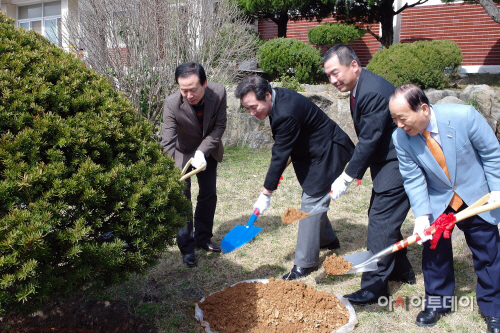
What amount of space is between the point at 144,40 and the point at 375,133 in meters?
5.67

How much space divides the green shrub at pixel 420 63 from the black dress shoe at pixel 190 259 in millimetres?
5845

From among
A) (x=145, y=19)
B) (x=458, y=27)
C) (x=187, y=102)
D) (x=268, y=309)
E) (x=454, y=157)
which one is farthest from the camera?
(x=458, y=27)

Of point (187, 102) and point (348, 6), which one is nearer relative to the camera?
point (187, 102)

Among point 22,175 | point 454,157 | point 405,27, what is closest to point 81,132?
point 22,175

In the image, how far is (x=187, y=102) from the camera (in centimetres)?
381

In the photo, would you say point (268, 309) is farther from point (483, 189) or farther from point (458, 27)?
Result: point (458, 27)

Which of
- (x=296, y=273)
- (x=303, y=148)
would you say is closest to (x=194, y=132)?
(x=303, y=148)

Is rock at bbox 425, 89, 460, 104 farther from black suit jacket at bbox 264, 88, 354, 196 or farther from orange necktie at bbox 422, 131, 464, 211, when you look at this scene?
orange necktie at bbox 422, 131, 464, 211

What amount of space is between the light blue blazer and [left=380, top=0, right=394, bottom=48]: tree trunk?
329 inches

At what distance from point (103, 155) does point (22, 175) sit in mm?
426

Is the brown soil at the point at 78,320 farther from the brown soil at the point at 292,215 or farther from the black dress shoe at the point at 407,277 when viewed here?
the black dress shoe at the point at 407,277

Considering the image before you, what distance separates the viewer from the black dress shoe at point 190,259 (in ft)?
12.8

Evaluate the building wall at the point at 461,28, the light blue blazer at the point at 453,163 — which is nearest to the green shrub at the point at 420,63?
the building wall at the point at 461,28

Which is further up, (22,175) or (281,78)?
(281,78)
